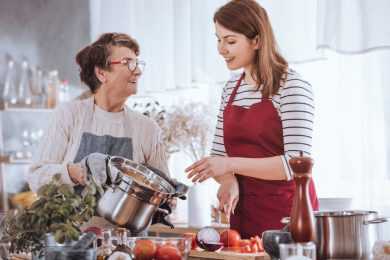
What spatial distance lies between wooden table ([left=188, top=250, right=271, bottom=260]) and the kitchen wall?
9.18 ft

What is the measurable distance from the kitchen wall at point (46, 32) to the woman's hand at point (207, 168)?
2.66 metres

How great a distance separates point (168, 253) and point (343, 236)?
Result: 42 cm

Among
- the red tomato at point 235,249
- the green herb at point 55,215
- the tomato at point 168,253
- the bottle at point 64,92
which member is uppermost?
the bottle at point 64,92

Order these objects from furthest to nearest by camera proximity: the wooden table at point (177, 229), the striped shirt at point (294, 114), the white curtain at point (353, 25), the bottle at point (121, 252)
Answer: the wooden table at point (177, 229) → the white curtain at point (353, 25) → the striped shirt at point (294, 114) → the bottle at point (121, 252)

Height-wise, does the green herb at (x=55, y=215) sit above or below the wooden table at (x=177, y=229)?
above

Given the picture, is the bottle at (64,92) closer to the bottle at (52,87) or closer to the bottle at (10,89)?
the bottle at (52,87)

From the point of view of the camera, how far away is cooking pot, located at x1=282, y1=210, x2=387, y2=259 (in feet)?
5.61

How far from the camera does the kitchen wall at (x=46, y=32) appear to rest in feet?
15.3

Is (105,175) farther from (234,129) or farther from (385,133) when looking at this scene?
(385,133)

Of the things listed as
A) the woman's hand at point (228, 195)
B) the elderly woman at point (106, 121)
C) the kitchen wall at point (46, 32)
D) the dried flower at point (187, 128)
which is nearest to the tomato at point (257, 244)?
the woman's hand at point (228, 195)

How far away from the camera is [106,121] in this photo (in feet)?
9.32

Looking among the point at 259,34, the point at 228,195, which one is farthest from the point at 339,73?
the point at 228,195

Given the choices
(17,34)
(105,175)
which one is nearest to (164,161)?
(105,175)

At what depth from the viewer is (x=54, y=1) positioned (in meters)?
4.80
